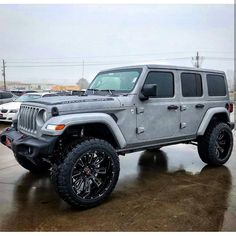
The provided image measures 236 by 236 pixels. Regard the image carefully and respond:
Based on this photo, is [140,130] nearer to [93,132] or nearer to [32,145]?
[93,132]

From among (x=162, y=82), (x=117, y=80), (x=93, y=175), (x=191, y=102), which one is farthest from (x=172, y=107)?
(x=93, y=175)

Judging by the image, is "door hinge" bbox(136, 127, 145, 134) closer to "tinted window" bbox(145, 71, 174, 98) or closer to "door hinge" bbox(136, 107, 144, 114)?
"door hinge" bbox(136, 107, 144, 114)

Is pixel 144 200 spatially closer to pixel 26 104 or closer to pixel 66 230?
pixel 66 230

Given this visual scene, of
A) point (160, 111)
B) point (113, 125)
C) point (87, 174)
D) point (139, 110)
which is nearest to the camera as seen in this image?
point (87, 174)

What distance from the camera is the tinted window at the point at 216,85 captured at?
5.64 metres

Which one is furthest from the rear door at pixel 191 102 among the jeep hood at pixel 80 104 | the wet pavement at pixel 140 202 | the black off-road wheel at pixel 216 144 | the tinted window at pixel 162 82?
the jeep hood at pixel 80 104

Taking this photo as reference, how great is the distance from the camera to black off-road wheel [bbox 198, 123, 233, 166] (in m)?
5.42

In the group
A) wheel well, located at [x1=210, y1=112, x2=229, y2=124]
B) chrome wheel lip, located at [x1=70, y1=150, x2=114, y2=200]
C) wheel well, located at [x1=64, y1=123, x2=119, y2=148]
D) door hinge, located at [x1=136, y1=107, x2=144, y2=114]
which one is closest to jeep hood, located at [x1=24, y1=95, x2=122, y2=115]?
wheel well, located at [x1=64, y1=123, x2=119, y2=148]

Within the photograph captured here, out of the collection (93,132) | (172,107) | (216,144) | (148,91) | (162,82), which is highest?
(162,82)

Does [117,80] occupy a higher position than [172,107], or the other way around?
[117,80]

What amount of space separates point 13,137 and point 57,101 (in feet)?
3.11

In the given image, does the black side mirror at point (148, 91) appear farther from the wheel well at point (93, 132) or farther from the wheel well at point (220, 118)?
the wheel well at point (220, 118)

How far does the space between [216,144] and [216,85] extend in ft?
4.06

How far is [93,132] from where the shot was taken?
410 centimetres
